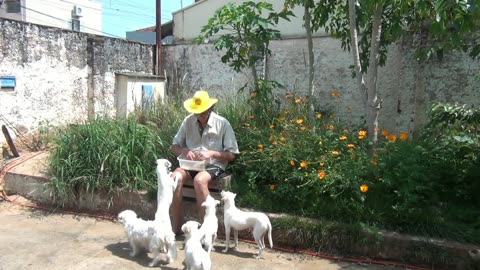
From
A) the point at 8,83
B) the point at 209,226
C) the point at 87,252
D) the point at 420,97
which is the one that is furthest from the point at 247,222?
the point at 8,83

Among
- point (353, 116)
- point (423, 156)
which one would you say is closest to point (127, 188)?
point (423, 156)

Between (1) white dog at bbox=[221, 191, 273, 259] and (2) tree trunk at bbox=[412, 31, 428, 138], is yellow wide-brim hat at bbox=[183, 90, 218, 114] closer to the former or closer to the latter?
(1) white dog at bbox=[221, 191, 273, 259]

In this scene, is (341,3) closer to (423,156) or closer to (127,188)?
(423,156)

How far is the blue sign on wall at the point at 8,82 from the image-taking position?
22.2 ft

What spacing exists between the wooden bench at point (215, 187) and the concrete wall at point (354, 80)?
2525mm

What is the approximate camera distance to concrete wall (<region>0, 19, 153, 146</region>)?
22.7 feet

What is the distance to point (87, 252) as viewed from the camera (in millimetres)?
3922

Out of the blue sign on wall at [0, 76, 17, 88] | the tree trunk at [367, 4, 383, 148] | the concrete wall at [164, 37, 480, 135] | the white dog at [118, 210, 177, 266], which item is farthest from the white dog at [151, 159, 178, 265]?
the blue sign on wall at [0, 76, 17, 88]

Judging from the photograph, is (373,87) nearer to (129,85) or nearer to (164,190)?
(164,190)

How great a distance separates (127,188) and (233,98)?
1.98m

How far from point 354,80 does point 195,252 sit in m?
4.81

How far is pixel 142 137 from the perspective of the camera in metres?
5.18

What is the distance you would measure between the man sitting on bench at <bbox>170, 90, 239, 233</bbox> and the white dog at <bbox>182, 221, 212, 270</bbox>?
0.76 meters

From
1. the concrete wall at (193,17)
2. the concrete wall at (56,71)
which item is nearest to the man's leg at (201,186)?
the concrete wall at (56,71)
